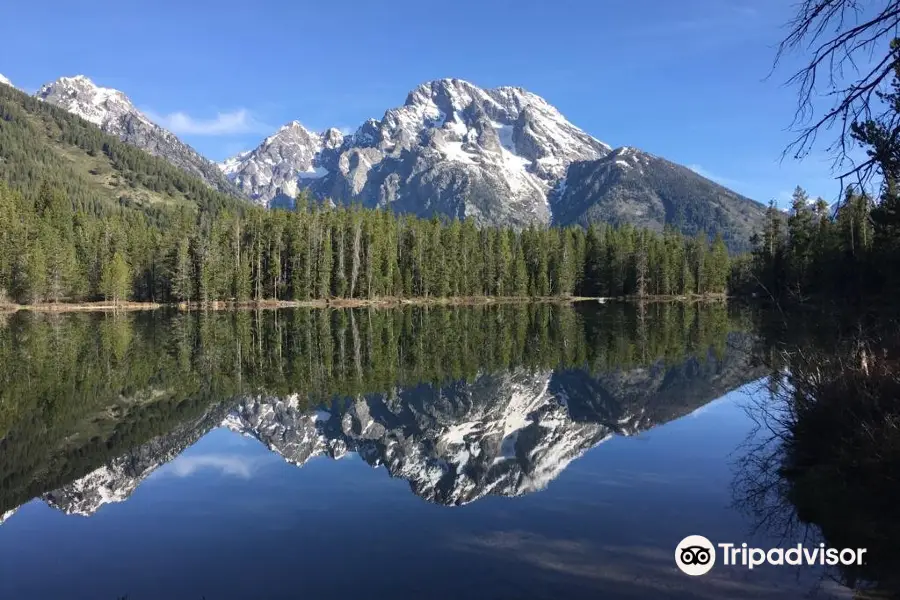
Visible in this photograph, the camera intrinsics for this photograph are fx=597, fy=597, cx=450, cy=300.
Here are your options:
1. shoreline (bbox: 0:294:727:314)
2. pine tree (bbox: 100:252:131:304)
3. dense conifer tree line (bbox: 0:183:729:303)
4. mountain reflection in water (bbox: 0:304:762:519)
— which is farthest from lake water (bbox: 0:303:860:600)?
pine tree (bbox: 100:252:131:304)

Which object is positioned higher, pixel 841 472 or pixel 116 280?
pixel 116 280

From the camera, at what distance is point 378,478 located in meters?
15.0

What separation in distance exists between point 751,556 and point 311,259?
9911cm

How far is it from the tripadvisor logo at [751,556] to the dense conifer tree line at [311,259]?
96023mm

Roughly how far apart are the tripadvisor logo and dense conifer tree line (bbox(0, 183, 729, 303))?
315 ft

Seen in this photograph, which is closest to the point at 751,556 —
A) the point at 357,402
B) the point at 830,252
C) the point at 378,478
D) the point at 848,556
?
the point at 848,556

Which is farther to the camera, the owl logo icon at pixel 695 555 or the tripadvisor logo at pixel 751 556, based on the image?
the owl logo icon at pixel 695 555

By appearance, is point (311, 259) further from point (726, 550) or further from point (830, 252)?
point (726, 550)

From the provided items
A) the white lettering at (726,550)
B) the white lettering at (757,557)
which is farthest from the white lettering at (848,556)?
the white lettering at (726,550)

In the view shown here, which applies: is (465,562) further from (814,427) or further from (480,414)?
(480,414)

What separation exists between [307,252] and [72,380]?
248 ft

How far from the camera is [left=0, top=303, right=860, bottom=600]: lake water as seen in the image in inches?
367

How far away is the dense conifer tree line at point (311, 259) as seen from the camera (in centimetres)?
9738

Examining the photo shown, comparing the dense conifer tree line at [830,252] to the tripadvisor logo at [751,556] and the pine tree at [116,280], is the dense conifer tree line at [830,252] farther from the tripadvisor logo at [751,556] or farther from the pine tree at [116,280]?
the pine tree at [116,280]
